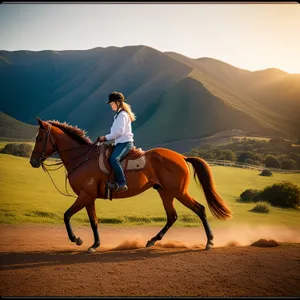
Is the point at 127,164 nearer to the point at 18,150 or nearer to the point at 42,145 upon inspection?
the point at 42,145

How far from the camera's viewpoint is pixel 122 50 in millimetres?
199625

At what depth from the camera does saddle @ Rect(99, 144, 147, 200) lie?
7434 millimetres

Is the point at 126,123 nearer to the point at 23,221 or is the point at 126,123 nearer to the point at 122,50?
the point at 23,221

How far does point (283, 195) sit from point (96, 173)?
45.2 ft

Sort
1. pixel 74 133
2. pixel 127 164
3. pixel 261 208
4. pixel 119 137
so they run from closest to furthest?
pixel 119 137, pixel 127 164, pixel 74 133, pixel 261 208

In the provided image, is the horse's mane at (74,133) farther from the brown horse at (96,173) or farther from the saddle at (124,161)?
the saddle at (124,161)

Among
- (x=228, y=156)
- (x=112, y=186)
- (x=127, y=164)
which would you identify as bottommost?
(x=228, y=156)

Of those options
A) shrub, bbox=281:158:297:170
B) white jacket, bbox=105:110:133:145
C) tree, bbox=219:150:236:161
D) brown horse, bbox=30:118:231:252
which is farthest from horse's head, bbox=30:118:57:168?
tree, bbox=219:150:236:161

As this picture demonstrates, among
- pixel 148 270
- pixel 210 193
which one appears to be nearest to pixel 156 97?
pixel 210 193

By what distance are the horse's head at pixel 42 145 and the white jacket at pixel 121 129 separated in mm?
1578

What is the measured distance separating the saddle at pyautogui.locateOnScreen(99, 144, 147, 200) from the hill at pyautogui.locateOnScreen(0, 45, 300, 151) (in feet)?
275

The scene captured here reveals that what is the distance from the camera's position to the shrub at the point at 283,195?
17391 mm

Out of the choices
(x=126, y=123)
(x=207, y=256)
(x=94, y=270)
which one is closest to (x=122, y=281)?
(x=94, y=270)

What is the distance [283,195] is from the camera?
57.6 feet
